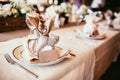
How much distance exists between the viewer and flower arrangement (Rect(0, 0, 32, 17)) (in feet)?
3.88

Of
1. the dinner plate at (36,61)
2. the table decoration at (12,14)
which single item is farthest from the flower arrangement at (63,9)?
the dinner plate at (36,61)

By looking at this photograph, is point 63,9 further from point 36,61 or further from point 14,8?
point 36,61

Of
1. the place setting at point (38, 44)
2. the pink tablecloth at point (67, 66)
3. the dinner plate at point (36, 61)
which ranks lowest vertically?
Result: the pink tablecloth at point (67, 66)

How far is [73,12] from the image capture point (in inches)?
77.0

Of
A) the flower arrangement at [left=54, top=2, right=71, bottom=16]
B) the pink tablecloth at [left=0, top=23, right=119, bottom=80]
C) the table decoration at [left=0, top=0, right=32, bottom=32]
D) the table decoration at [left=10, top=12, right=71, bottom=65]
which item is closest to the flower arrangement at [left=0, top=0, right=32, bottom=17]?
the table decoration at [left=0, top=0, right=32, bottom=32]

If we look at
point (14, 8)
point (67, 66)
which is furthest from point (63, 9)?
A: point (67, 66)

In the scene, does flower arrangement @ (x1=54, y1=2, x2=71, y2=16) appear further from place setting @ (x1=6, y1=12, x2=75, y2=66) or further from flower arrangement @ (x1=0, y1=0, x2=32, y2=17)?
place setting @ (x1=6, y1=12, x2=75, y2=66)

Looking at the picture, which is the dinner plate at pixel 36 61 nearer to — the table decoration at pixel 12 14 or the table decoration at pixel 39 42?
the table decoration at pixel 39 42

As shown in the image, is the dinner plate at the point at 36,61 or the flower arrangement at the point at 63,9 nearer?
the dinner plate at the point at 36,61

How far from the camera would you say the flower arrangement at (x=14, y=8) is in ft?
3.88

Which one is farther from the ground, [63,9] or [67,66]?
[63,9]

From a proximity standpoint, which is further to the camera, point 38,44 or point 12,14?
point 12,14

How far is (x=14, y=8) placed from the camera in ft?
4.11

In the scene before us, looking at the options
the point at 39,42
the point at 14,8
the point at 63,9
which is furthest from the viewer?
the point at 63,9
